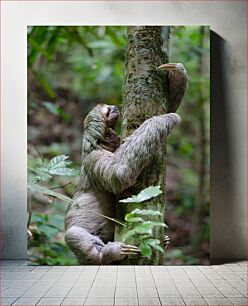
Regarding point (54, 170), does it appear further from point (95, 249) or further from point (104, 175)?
point (95, 249)

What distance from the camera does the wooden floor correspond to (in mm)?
3094

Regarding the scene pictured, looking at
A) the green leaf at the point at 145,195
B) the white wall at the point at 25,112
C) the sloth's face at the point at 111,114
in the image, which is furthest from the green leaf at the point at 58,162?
the green leaf at the point at 145,195

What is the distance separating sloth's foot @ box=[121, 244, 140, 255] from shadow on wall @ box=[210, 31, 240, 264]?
A: 2.09 feet

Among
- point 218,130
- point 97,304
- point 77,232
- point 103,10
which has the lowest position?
point 97,304

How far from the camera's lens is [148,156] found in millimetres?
3818

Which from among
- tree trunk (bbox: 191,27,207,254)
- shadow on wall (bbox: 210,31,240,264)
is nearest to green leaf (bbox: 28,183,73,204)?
tree trunk (bbox: 191,27,207,254)

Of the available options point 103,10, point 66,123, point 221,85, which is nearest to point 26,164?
point 66,123

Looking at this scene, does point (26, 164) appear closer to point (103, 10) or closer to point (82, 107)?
point (82, 107)

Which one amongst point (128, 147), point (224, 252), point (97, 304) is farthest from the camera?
point (224, 252)

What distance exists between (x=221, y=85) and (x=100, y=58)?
3.01 feet

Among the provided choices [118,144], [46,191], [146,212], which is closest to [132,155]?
[118,144]

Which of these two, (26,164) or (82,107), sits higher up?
(82,107)

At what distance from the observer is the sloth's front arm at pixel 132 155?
149 inches

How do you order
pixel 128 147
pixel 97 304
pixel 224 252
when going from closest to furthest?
1. pixel 97 304
2. pixel 128 147
3. pixel 224 252
